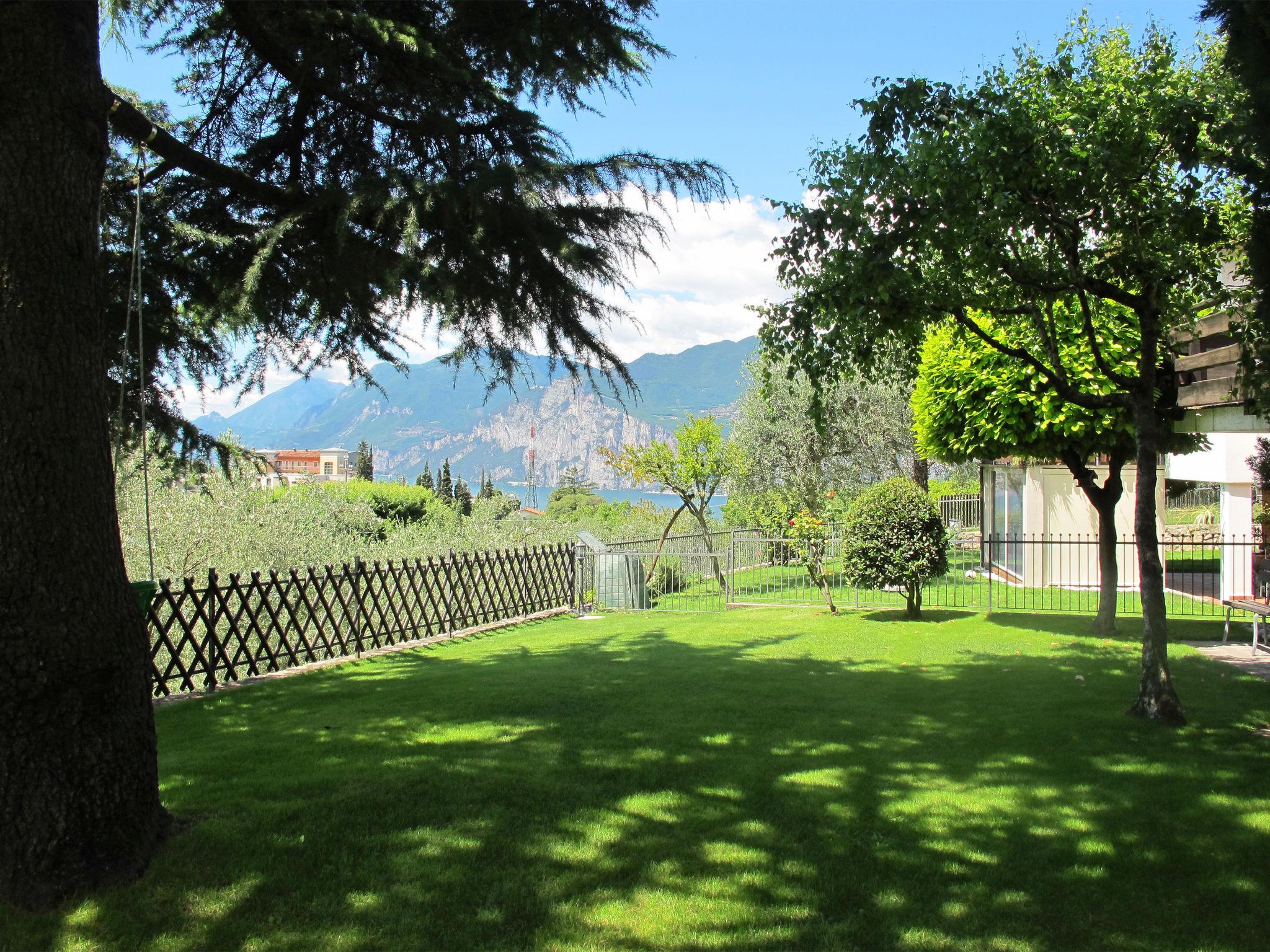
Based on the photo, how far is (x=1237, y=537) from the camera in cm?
1520

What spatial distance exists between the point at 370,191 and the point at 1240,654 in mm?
10841

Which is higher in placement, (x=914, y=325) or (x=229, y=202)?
(x=229, y=202)

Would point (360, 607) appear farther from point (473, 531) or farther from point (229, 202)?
point (473, 531)

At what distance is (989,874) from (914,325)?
206 inches

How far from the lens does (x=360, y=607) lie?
496 inches

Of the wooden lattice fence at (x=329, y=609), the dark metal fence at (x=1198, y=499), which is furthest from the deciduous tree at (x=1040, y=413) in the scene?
the dark metal fence at (x=1198, y=499)

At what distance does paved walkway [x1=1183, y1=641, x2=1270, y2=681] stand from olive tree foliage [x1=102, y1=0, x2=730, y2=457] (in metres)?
8.05

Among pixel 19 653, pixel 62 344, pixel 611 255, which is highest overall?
pixel 611 255

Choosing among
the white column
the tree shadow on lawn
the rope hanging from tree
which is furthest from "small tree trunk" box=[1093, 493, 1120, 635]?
the rope hanging from tree

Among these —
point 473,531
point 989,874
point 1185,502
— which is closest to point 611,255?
point 989,874

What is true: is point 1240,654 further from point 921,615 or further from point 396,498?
point 396,498

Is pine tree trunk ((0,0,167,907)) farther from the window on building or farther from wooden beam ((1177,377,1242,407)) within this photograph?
the window on building

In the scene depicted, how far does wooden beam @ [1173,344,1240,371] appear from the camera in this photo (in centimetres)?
784

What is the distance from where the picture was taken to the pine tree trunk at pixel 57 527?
3.56m
